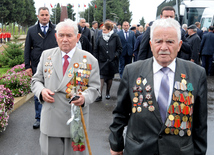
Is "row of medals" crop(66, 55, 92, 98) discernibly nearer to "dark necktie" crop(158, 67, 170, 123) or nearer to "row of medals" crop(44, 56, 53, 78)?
"row of medals" crop(44, 56, 53, 78)

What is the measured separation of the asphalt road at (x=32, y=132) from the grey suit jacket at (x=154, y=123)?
99.1 inches

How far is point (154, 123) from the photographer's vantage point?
6.92 ft

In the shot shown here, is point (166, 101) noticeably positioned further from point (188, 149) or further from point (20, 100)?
point (20, 100)

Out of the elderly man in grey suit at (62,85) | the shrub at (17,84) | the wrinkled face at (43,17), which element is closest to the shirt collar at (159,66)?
the elderly man in grey suit at (62,85)

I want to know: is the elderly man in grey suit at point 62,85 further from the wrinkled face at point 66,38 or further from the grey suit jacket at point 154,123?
the grey suit jacket at point 154,123

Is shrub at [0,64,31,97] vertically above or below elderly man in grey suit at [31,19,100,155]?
below

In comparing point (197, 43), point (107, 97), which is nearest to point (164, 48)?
point (107, 97)

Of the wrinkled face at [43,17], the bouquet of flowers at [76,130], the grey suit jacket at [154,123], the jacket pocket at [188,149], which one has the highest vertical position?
the wrinkled face at [43,17]

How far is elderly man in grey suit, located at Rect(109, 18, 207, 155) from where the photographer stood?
210 cm

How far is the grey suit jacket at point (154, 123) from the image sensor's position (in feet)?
6.87

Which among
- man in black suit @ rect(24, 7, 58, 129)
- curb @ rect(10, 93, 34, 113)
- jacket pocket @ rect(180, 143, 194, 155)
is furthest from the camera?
curb @ rect(10, 93, 34, 113)

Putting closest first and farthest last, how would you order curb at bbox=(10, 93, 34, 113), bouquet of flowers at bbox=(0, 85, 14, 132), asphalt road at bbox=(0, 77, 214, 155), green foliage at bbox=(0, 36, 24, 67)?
asphalt road at bbox=(0, 77, 214, 155), bouquet of flowers at bbox=(0, 85, 14, 132), curb at bbox=(10, 93, 34, 113), green foliage at bbox=(0, 36, 24, 67)

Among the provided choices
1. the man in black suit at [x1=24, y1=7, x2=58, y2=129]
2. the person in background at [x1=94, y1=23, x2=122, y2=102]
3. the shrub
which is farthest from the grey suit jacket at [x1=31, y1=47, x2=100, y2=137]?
the shrub

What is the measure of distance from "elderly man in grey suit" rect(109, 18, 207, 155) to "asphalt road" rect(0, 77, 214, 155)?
261 centimetres
